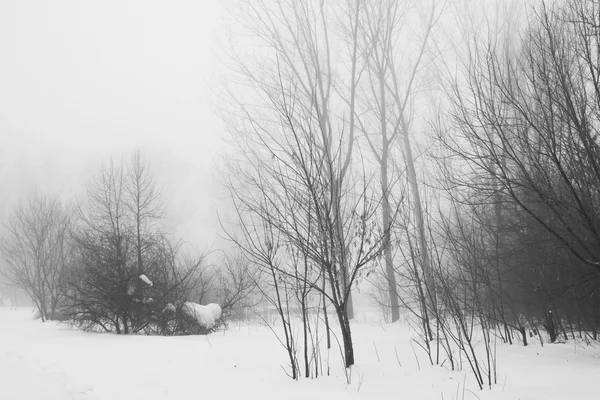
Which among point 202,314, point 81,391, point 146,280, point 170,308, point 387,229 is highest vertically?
point 387,229

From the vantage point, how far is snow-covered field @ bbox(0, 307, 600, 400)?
273cm

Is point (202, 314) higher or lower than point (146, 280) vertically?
lower

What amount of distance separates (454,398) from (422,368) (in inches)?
41.3

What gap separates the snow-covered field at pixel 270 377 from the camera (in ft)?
8.96

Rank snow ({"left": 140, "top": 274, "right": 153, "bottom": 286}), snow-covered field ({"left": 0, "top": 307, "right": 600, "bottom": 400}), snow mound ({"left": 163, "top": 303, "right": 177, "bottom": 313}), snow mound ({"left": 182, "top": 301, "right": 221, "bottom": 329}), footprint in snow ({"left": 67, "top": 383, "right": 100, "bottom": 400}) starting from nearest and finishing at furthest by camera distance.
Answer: snow-covered field ({"left": 0, "top": 307, "right": 600, "bottom": 400})
footprint in snow ({"left": 67, "top": 383, "right": 100, "bottom": 400})
snow mound ({"left": 182, "top": 301, "right": 221, "bottom": 329})
snow ({"left": 140, "top": 274, "right": 153, "bottom": 286})
snow mound ({"left": 163, "top": 303, "right": 177, "bottom": 313})

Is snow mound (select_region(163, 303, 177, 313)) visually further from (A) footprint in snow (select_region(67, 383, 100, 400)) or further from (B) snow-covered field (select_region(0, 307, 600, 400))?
(A) footprint in snow (select_region(67, 383, 100, 400))

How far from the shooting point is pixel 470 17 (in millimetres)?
10805

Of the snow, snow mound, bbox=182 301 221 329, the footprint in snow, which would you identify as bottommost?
the footprint in snow

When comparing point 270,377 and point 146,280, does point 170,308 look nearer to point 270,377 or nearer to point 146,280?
point 146,280

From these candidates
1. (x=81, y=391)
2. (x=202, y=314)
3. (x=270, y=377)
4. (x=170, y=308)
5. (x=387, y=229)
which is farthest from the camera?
(x=170, y=308)

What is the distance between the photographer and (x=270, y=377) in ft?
11.2

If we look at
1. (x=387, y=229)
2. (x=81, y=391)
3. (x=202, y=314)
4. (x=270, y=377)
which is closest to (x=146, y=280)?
(x=202, y=314)

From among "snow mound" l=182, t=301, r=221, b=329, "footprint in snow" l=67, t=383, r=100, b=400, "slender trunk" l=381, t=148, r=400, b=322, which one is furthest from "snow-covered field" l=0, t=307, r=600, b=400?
"snow mound" l=182, t=301, r=221, b=329

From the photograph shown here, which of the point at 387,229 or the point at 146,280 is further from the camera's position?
the point at 146,280
